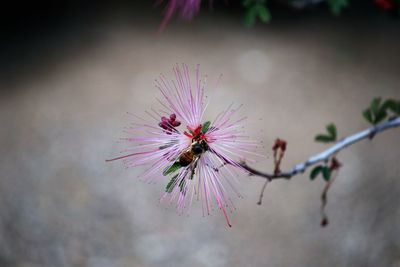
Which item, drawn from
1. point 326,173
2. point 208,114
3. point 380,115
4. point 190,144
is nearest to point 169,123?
point 190,144

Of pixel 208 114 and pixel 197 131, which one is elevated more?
pixel 208 114

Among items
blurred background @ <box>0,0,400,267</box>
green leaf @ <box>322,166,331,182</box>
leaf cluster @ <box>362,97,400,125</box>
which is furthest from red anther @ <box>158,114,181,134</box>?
blurred background @ <box>0,0,400,267</box>

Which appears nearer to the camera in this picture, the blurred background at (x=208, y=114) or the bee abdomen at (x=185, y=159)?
the bee abdomen at (x=185, y=159)

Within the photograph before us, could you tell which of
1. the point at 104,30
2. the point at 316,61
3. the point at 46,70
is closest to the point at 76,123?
the point at 46,70

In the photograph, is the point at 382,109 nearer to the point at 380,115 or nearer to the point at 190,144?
the point at 380,115

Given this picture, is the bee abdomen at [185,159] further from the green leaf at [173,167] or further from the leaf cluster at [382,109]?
the leaf cluster at [382,109]

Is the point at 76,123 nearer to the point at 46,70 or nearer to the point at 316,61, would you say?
the point at 46,70

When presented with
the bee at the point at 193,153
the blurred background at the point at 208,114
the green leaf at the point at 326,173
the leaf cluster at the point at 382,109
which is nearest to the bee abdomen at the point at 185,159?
the bee at the point at 193,153
